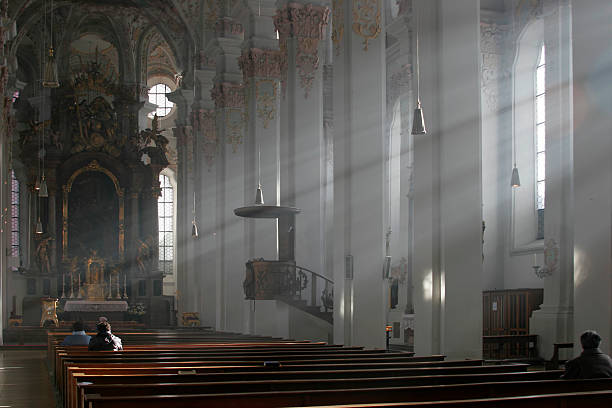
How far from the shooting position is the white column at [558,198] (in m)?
16.2

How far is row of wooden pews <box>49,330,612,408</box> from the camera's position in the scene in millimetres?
4879

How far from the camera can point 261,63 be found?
20.6 meters

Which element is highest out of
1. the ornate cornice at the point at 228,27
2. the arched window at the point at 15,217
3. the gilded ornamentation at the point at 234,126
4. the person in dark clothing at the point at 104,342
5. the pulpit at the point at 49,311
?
the ornate cornice at the point at 228,27

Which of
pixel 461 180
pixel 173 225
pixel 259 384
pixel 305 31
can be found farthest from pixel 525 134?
pixel 173 225

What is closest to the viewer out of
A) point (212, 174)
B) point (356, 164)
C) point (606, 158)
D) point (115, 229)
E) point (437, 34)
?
point (606, 158)

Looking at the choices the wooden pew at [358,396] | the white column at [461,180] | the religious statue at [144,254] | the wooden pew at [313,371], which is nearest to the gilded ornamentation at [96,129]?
the religious statue at [144,254]

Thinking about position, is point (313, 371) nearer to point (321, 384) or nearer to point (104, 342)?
point (321, 384)

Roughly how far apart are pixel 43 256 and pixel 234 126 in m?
12.9

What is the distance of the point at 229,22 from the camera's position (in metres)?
25.3

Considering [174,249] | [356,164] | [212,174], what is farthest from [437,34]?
[174,249]

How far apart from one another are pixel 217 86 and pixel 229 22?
2.11 meters

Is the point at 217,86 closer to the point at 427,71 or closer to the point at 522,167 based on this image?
the point at 522,167

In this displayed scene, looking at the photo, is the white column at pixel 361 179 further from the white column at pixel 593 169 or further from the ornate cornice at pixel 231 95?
the ornate cornice at pixel 231 95

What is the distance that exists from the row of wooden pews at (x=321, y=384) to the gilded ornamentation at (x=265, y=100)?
40.5 ft
